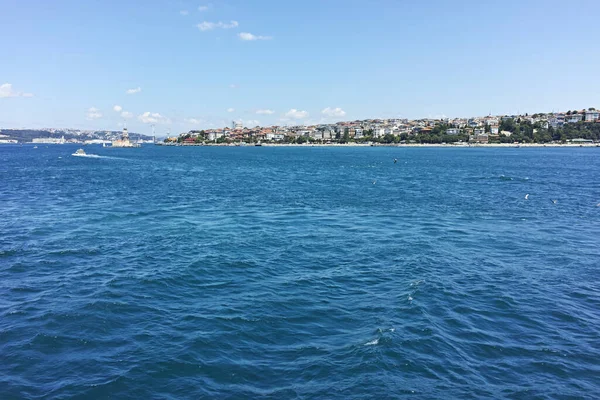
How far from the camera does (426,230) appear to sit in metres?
25.8

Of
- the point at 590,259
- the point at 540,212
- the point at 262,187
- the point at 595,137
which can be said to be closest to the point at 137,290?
the point at 590,259

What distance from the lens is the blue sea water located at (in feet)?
33.1

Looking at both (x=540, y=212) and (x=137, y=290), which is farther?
(x=540, y=212)

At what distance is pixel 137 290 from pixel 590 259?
64.6 feet

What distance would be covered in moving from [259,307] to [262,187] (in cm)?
3496

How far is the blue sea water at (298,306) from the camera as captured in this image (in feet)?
33.1

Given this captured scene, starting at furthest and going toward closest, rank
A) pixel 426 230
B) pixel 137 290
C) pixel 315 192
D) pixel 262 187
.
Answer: pixel 262 187 < pixel 315 192 < pixel 426 230 < pixel 137 290

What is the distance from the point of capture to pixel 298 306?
14.3 meters

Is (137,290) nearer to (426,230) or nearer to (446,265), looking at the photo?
(446,265)

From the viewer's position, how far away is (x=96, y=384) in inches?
386

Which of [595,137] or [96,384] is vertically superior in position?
[595,137]

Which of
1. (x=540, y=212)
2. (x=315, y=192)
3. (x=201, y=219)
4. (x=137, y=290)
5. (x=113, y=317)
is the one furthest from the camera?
(x=315, y=192)

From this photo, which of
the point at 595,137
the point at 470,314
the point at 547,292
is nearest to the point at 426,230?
the point at 547,292

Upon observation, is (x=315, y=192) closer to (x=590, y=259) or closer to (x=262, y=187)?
(x=262, y=187)
